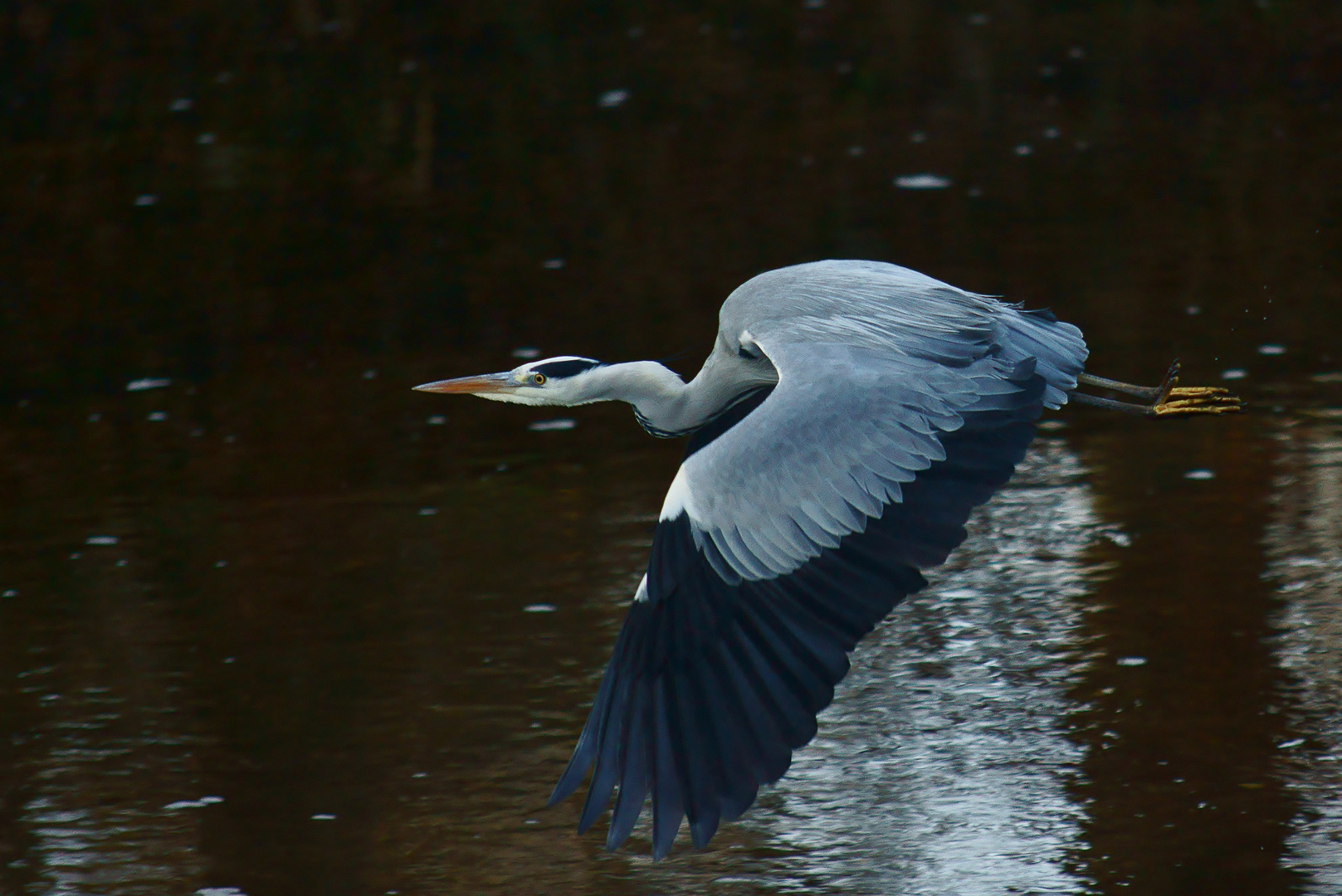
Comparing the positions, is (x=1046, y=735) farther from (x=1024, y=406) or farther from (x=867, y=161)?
(x=867, y=161)

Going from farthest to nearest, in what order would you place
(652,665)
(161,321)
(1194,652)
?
1. (161,321)
2. (1194,652)
3. (652,665)

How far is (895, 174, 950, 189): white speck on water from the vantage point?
936 cm

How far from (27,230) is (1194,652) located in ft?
23.7

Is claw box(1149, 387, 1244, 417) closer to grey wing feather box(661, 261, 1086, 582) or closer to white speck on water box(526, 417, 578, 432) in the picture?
grey wing feather box(661, 261, 1086, 582)

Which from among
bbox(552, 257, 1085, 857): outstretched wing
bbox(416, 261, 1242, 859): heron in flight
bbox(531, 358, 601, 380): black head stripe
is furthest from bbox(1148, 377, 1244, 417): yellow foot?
bbox(531, 358, 601, 380): black head stripe

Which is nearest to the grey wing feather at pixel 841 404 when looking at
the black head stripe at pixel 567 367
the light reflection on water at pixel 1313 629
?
the black head stripe at pixel 567 367

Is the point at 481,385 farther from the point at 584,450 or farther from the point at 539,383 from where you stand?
the point at 584,450

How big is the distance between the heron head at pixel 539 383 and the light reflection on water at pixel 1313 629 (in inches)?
76.7

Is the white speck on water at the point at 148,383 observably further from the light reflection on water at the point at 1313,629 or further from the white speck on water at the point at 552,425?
the light reflection on water at the point at 1313,629

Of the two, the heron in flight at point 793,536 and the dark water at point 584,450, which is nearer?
the heron in flight at point 793,536

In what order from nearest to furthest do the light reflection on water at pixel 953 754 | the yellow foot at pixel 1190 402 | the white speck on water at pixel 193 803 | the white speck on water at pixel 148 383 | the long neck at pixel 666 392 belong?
the light reflection on water at pixel 953 754, the white speck on water at pixel 193 803, the long neck at pixel 666 392, the yellow foot at pixel 1190 402, the white speck on water at pixel 148 383

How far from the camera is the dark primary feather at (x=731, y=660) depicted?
3.59m

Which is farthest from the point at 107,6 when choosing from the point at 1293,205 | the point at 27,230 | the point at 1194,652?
the point at 1194,652

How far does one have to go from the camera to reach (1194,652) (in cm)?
488
